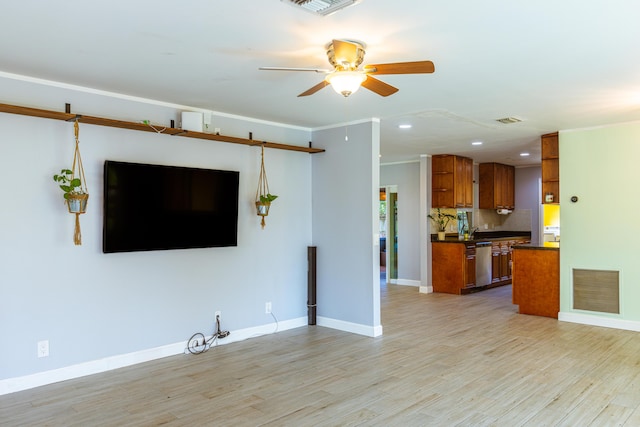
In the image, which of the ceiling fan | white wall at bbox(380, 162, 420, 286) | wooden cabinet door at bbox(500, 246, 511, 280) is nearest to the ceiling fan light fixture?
the ceiling fan

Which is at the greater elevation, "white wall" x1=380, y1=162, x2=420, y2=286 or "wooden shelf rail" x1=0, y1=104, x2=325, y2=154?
"wooden shelf rail" x1=0, y1=104, x2=325, y2=154

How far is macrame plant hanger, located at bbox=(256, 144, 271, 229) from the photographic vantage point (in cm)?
511

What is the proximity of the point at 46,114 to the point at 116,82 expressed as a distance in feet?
1.96

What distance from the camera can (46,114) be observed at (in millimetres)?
3684

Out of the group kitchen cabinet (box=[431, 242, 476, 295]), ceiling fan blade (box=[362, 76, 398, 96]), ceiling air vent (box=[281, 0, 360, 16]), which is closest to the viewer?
ceiling air vent (box=[281, 0, 360, 16])

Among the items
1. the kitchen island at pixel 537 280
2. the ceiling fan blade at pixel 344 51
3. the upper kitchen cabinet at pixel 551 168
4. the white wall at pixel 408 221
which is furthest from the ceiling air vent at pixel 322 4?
the white wall at pixel 408 221

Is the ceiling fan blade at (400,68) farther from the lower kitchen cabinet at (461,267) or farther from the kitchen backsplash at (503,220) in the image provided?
the kitchen backsplash at (503,220)

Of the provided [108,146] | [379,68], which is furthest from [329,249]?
[379,68]

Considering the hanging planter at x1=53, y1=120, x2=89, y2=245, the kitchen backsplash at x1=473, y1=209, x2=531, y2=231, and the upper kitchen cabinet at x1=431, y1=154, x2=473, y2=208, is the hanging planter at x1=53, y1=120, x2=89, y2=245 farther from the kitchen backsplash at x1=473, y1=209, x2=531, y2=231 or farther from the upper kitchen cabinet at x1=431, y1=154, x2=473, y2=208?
the kitchen backsplash at x1=473, y1=209, x2=531, y2=231

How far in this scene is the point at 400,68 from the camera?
2750 millimetres

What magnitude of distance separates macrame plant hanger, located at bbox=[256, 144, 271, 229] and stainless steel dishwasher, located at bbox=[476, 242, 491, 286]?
4.68 metres

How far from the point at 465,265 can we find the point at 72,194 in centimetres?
640

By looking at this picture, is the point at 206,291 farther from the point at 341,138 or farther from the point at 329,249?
the point at 341,138

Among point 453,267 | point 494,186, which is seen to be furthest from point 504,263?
point 453,267
